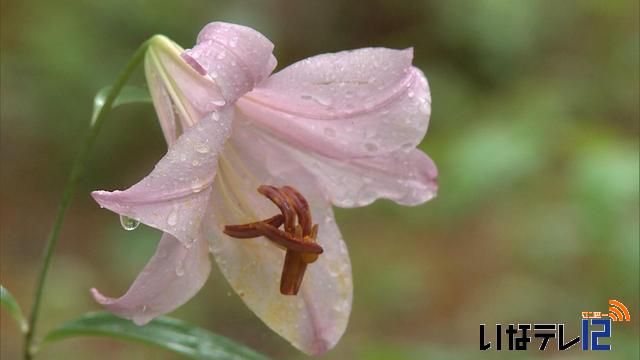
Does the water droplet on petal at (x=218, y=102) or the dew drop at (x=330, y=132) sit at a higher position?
the dew drop at (x=330, y=132)

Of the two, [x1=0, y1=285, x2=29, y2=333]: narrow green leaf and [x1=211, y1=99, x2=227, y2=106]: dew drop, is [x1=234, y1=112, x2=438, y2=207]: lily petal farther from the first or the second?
[x1=0, y1=285, x2=29, y2=333]: narrow green leaf

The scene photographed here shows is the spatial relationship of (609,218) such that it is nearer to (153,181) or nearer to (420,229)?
(153,181)

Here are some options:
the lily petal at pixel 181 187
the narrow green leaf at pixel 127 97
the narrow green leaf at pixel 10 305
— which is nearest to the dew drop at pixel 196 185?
the lily petal at pixel 181 187

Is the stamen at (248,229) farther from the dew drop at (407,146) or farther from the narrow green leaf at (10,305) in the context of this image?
the narrow green leaf at (10,305)

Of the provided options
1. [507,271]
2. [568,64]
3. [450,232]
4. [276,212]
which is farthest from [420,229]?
[276,212]

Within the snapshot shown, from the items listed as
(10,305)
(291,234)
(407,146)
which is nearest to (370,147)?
(407,146)

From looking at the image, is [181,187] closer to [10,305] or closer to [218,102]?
[218,102]
